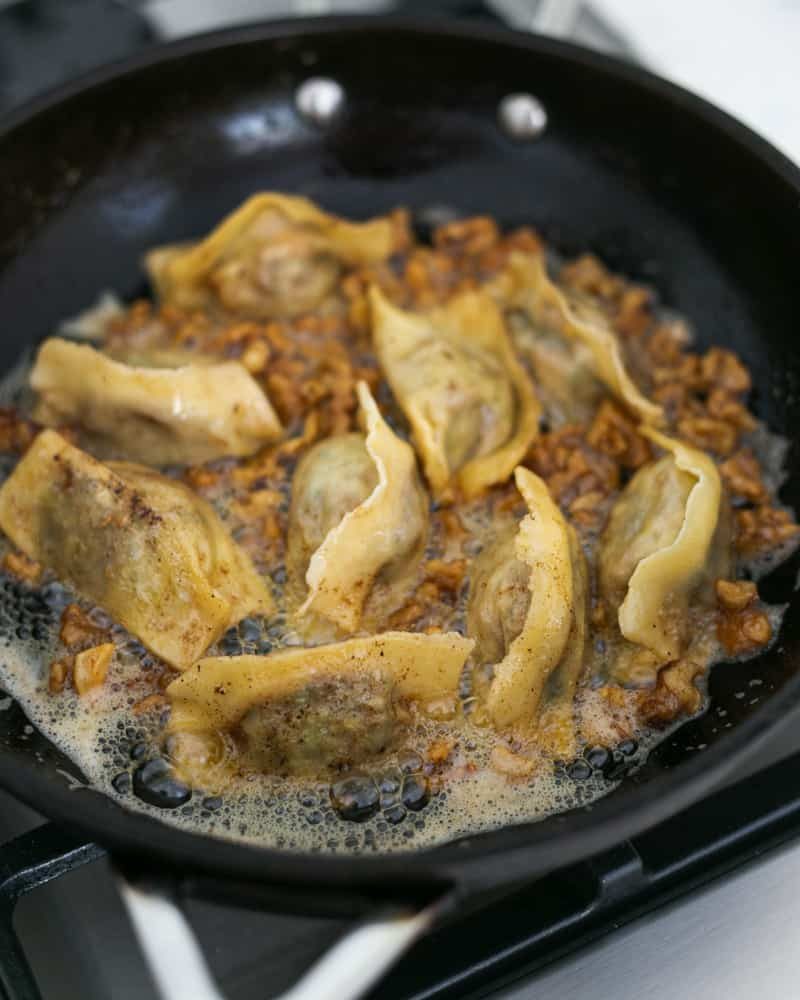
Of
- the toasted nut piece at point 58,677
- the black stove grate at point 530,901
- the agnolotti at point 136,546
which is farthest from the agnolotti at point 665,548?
the toasted nut piece at point 58,677

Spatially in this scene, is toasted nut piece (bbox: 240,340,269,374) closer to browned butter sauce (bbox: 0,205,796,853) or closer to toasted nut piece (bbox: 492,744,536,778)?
browned butter sauce (bbox: 0,205,796,853)

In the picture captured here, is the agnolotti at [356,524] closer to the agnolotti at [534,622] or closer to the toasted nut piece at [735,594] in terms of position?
the agnolotti at [534,622]

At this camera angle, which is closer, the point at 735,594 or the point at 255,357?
the point at 735,594

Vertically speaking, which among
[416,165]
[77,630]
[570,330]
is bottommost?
[77,630]

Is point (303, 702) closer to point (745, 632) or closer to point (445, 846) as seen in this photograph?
point (445, 846)

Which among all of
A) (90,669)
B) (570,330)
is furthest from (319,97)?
(90,669)

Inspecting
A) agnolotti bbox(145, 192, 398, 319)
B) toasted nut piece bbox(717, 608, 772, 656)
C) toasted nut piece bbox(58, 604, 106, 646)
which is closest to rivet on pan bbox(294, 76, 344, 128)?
agnolotti bbox(145, 192, 398, 319)

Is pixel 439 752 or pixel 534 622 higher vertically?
pixel 534 622
